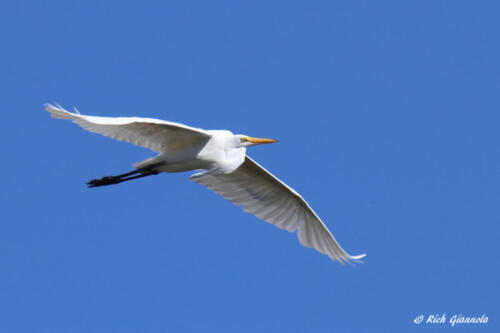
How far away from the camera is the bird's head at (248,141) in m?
11.0

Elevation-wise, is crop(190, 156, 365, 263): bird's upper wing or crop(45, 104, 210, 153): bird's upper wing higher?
crop(190, 156, 365, 263): bird's upper wing

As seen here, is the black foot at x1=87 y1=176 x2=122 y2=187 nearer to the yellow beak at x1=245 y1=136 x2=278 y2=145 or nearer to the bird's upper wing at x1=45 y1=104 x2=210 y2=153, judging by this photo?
the bird's upper wing at x1=45 y1=104 x2=210 y2=153

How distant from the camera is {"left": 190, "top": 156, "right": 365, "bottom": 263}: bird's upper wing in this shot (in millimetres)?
12539

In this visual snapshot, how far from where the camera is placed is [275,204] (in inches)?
504

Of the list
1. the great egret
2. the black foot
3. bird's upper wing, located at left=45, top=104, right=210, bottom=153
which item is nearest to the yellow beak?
the great egret

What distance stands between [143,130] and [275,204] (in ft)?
10.5

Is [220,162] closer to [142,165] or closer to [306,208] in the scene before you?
[142,165]

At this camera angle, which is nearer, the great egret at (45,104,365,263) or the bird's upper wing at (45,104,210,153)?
the bird's upper wing at (45,104,210,153)

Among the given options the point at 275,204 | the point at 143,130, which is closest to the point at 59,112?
the point at 143,130

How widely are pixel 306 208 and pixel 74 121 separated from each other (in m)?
4.28

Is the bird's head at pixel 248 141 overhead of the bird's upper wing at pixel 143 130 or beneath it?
overhead

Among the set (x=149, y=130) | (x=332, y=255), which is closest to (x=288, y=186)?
(x=332, y=255)

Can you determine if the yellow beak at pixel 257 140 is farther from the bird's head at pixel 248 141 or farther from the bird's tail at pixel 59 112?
the bird's tail at pixel 59 112

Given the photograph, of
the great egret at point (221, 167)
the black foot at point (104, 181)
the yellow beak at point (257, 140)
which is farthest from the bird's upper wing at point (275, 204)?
the black foot at point (104, 181)
